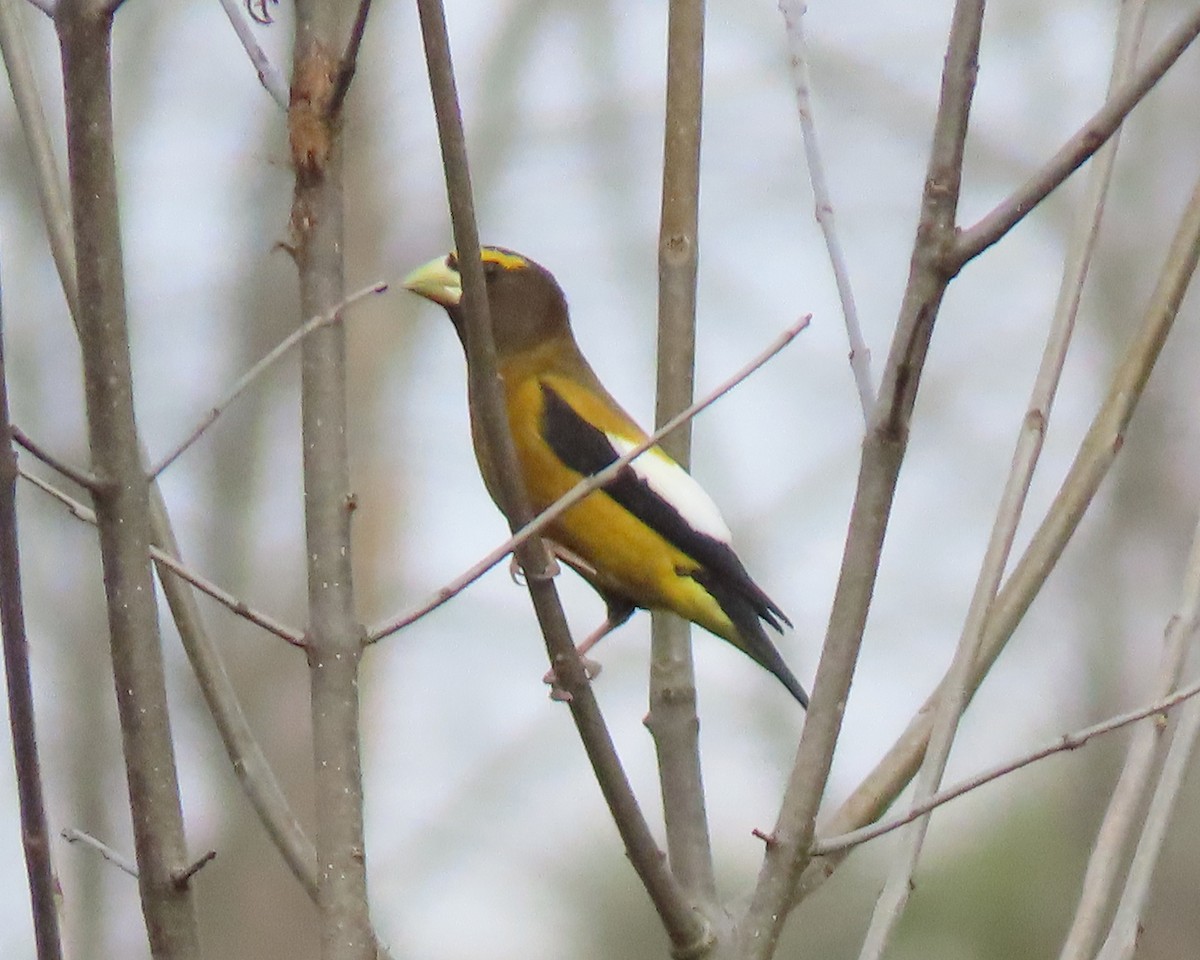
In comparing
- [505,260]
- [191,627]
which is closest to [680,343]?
[191,627]

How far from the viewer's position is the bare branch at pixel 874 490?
1783 mm

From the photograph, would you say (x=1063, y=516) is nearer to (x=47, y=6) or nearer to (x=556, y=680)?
(x=556, y=680)

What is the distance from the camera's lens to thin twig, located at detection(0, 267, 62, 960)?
145 centimetres

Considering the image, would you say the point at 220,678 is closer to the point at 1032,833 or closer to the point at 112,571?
the point at 112,571

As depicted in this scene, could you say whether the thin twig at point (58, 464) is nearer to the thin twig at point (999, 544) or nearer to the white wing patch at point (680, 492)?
the thin twig at point (999, 544)

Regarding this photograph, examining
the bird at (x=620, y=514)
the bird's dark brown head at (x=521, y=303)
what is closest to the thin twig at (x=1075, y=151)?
the bird at (x=620, y=514)

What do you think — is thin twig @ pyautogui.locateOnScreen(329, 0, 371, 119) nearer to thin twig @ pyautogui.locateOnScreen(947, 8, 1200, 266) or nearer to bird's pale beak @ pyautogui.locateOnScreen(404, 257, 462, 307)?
thin twig @ pyautogui.locateOnScreen(947, 8, 1200, 266)

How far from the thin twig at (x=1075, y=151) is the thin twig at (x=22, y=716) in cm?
102

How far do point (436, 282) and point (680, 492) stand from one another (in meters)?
0.69

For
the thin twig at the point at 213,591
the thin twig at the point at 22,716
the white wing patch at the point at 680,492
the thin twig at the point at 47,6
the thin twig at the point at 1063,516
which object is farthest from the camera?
the white wing patch at the point at 680,492

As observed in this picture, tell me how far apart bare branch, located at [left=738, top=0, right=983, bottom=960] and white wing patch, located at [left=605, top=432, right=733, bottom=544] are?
4.88ft

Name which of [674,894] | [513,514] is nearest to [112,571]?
[513,514]

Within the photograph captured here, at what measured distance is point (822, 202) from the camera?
235cm

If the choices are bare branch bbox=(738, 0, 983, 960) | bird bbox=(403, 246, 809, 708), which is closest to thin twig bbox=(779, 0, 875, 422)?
bare branch bbox=(738, 0, 983, 960)
